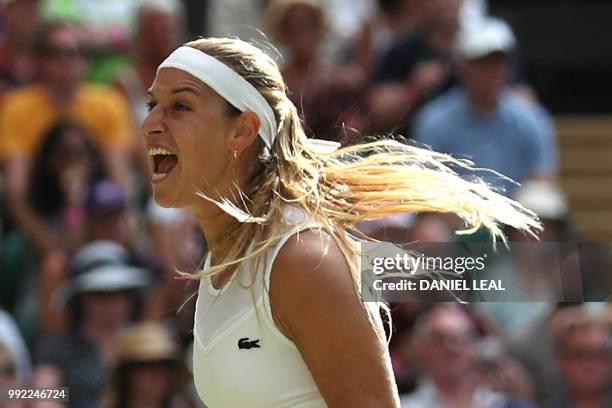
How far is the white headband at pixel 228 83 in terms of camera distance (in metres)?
3.03

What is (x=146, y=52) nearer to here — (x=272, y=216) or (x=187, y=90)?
(x=187, y=90)

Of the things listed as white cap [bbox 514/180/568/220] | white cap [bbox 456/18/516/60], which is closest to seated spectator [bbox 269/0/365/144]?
white cap [bbox 456/18/516/60]

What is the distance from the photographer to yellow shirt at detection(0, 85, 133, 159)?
23.5 feet

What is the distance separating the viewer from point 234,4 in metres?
8.70

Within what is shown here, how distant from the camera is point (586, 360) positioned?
5754mm

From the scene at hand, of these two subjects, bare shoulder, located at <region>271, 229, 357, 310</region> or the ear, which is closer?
bare shoulder, located at <region>271, 229, 357, 310</region>

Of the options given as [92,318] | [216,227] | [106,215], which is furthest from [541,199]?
[216,227]

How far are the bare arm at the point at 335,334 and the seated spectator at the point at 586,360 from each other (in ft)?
10.1

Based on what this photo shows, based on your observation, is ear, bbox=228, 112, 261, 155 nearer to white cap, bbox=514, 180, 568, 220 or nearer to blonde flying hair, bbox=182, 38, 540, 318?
blonde flying hair, bbox=182, 38, 540, 318

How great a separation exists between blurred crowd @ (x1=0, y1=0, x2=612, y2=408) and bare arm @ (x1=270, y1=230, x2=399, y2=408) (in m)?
1.79

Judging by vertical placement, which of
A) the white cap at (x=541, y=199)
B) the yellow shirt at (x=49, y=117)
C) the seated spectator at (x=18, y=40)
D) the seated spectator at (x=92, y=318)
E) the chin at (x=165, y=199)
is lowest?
the chin at (x=165, y=199)

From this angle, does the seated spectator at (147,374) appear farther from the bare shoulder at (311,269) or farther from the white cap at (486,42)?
the bare shoulder at (311,269)

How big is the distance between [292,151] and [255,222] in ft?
0.69

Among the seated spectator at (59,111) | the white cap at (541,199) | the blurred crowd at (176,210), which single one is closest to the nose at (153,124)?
the blurred crowd at (176,210)
